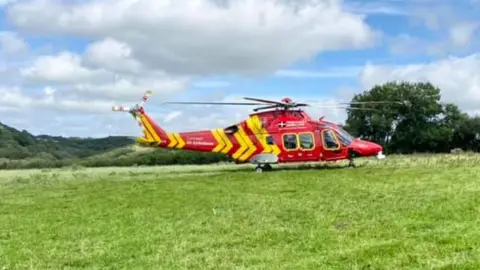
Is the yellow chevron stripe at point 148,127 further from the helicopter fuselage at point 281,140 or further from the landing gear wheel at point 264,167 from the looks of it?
the landing gear wheel at point 264,167

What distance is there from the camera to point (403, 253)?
25.2 feet

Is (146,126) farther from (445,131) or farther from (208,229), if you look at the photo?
(445,131)

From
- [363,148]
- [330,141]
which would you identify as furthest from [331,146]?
[363,148]

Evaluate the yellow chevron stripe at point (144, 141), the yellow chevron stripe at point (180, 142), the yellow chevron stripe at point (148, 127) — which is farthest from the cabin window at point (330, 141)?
the yellow chevron stripe at point (144, 141)

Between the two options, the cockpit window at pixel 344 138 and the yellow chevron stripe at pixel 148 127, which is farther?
the yellow chevron stripe at pixel 148 127

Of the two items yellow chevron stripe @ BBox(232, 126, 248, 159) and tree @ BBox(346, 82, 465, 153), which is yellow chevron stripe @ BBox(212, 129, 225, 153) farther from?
tree @ BBox(346, 82, 465, 153)

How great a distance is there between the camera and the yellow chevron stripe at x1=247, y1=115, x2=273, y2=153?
27.0 m

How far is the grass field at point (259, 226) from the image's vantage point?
8.05 metres

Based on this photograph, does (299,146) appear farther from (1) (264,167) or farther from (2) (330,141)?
(1) (264,167)

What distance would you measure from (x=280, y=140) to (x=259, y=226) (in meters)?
16.0

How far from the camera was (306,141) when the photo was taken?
2664 centimetres

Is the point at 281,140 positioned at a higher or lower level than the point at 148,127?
lower

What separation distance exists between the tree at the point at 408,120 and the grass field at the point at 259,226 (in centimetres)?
5164

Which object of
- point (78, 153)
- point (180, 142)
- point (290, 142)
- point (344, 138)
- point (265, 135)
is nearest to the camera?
point (344, 138)
